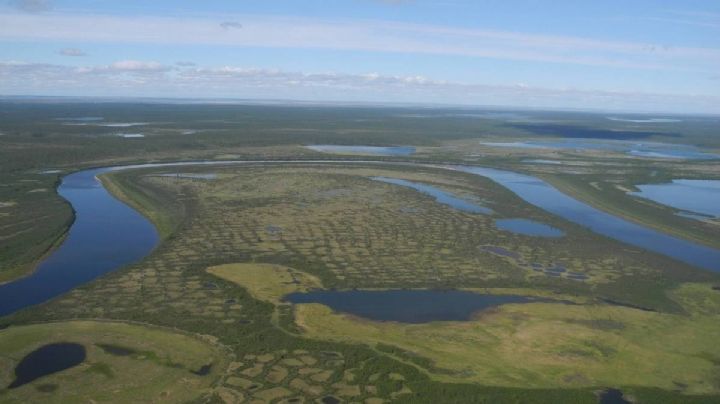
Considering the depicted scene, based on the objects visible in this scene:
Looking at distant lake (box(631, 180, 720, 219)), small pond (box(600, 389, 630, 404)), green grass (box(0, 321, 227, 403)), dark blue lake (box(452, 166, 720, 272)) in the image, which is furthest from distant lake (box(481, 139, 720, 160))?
green grass (box(0, 321, 227, 403))

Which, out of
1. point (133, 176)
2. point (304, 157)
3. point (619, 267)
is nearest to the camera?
point (619, 267)

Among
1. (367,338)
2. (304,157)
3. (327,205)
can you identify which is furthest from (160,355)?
(304,157)

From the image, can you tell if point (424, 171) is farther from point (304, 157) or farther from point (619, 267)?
point (619, 267)

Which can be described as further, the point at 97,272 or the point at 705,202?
the point at 705,202

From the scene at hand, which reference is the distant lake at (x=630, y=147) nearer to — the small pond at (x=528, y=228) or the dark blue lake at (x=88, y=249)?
the small pond at (x=528, y=228)

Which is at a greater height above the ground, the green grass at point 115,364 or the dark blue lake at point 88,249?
the dark blue lake at point 88,249

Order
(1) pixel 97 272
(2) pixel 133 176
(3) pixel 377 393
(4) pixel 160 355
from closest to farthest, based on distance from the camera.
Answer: (3) pixel 377 393 → (4) pixel 160 355 → (1) pixel 97 272 → (2) pixel 133 176

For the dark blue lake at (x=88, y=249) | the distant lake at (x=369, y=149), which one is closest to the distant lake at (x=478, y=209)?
the dark blue lake at (x=88, y=249)
